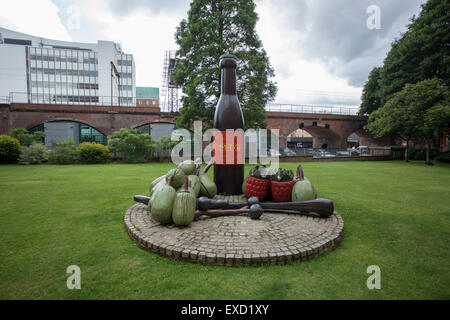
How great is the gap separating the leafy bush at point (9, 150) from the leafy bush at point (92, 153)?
14.6 feet

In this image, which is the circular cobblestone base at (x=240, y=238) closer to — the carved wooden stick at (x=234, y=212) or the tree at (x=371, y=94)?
the carved wooden stick at (x=234, y=212)

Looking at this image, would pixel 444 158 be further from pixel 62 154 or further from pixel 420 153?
pixel 62 154

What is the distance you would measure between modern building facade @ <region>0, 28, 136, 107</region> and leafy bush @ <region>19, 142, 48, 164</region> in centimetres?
3714

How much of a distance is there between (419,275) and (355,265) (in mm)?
674

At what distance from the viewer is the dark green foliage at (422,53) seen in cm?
2286

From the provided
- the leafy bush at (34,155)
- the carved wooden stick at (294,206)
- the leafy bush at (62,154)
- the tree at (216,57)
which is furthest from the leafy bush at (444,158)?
the leafy bush at (34,155)

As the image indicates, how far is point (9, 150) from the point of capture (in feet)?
57.9

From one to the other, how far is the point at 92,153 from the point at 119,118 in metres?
8.89

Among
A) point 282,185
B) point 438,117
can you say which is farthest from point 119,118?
point 438,117

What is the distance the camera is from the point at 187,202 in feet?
12.6
